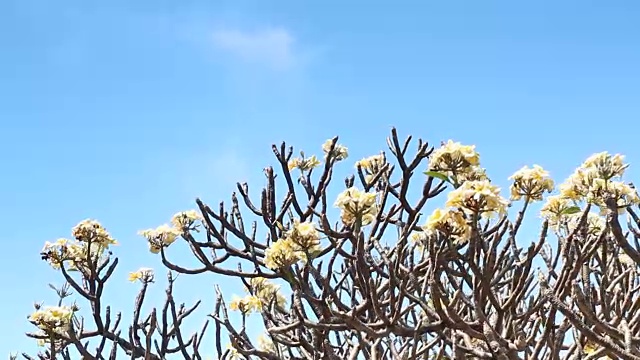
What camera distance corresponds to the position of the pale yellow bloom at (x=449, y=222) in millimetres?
2113

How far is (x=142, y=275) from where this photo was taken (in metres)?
4.07

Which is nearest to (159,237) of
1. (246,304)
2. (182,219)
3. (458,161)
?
(182,219)

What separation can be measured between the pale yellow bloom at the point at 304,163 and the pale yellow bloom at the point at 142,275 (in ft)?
3.67

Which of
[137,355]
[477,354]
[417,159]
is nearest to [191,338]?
[137,355]

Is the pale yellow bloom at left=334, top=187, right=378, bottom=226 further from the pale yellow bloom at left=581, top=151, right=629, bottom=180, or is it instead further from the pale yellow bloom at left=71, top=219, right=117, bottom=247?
the pale yellow bloom at left=71, top=219, right=117, bottom=247

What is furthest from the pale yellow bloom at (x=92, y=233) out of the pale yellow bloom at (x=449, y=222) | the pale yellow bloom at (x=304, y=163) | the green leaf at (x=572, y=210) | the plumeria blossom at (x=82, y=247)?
the green leaf at (x=572, y=210)

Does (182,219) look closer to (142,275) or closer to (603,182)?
(142,275)

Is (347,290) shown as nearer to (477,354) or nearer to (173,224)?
(173,224)

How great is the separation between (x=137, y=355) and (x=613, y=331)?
273 centimetres

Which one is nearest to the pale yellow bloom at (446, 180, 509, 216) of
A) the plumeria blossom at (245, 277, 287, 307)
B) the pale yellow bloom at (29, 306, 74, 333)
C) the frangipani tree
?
the frangipani tree

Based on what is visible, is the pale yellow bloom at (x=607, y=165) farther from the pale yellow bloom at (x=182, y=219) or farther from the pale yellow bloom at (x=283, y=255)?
the pale yellow bloom at (x=182, y=219)

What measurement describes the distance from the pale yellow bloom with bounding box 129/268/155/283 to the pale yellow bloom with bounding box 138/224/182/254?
35cm

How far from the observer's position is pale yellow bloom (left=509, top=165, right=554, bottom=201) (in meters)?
2.46

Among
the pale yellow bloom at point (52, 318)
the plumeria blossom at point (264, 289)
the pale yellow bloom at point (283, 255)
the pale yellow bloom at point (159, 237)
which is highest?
the pale yellow bloom at point (159, 237)
